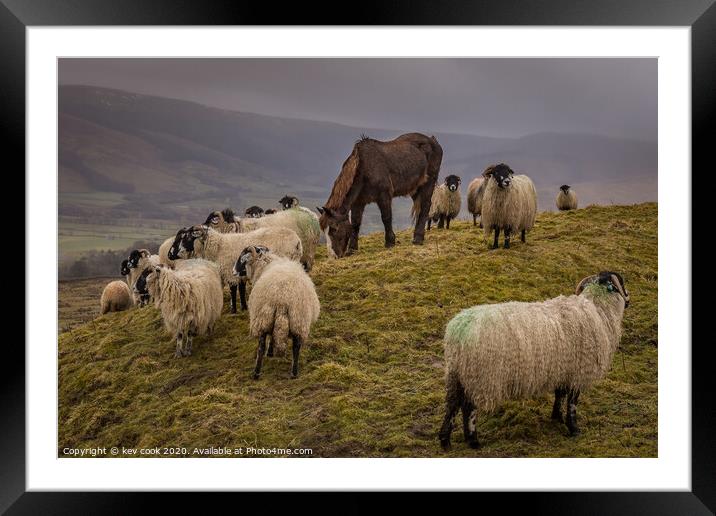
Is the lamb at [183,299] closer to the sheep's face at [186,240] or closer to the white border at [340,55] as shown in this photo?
the sheep's face at [186,240]

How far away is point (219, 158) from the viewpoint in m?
9.85

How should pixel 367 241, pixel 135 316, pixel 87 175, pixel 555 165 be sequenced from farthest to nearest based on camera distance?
1. pixel 367 241
2. pixel 555 165
3. pixel 135 316
4. pixel 87 175

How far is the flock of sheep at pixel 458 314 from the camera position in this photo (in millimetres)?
5715

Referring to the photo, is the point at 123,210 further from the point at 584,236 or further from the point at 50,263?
the point at 584,236

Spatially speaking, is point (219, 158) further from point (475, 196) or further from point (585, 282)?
point (475, 196)

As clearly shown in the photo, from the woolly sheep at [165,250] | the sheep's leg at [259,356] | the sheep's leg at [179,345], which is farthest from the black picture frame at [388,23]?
the woolly sheep at [165,250]

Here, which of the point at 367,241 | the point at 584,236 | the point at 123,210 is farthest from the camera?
the point at 367,241

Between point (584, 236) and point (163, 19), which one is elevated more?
point (163, 19)

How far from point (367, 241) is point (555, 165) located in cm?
437

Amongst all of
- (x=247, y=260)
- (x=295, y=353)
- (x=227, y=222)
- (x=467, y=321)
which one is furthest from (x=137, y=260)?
(x=467, y=321)

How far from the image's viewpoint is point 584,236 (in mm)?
11484

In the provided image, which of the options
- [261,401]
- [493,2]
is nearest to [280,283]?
[261,401]

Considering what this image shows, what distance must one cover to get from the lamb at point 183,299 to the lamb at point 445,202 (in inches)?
300

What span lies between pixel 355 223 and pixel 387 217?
2.38ft
